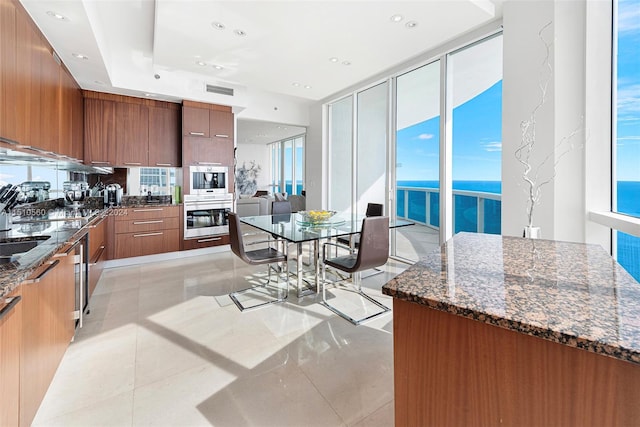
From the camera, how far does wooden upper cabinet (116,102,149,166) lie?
14.4 feet

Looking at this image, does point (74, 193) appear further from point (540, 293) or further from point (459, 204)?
point (459, 204)

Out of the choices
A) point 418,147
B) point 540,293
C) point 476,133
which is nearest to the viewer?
point 540,293

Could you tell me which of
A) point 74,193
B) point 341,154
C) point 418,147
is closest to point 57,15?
point 74,193

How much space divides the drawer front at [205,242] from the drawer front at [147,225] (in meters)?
0.33

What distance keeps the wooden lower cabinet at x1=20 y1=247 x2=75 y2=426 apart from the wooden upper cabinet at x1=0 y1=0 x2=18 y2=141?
0.84 metres

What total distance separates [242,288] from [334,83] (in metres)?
3.24

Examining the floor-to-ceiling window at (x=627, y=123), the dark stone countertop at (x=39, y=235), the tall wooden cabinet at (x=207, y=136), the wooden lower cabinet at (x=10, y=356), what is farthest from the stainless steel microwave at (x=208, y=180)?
the floor-to-ceiling window at (x=627, y=123)

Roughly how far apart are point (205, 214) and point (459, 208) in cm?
380

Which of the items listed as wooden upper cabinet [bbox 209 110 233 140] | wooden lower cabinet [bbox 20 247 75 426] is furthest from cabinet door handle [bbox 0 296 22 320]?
wooden upper cabinet [bbox 209 110 233 140]

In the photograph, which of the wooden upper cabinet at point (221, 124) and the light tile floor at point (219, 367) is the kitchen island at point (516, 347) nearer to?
the light tile floor at point (219, 367)

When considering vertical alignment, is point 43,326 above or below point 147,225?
below

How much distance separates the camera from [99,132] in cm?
423

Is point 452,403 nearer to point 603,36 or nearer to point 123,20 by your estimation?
point 603,36

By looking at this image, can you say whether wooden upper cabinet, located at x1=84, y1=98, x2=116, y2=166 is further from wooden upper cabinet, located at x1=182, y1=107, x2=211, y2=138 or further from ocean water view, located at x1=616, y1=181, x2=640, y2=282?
ocean water view, located at x1=616, y1=181, x2=640, y2=282
